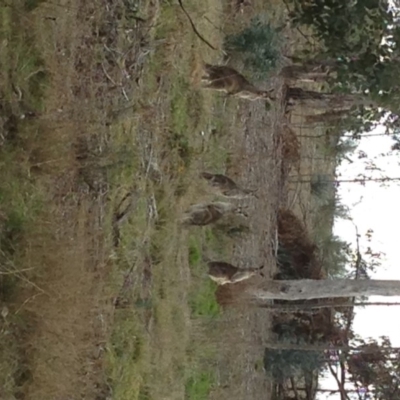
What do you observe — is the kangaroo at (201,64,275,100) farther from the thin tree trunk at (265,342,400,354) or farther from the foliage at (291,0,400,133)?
the thin tree trunk at (265,342,400,354)

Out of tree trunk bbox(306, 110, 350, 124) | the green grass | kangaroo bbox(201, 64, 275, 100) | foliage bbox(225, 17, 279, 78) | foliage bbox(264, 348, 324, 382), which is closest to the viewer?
the green grass

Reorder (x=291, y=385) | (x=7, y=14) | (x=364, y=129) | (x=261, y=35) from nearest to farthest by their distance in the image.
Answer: (x=7, y=14), (x=261, y=35), (x=364, y=129), (x=291, y=385)

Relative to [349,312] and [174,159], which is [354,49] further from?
[349,312]

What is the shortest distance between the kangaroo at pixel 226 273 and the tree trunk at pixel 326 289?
0.87ft

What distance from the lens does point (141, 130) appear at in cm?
751

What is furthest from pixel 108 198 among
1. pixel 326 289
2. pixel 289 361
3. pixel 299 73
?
pixel 289 361

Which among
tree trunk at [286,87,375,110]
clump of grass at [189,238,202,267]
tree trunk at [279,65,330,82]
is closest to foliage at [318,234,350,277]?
tree trunk at [286,87,375,110]

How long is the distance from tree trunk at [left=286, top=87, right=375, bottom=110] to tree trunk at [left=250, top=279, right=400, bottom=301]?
2460 millimetres

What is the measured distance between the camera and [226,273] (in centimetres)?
900

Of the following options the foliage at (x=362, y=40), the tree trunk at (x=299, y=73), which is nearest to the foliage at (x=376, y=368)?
the tree trunk at (x=299, y=73)

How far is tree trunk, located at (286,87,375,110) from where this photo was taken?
986 cm

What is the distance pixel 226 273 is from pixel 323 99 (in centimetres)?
361

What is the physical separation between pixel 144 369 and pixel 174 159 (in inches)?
94.8

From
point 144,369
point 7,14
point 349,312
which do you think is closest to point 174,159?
point 144,369
